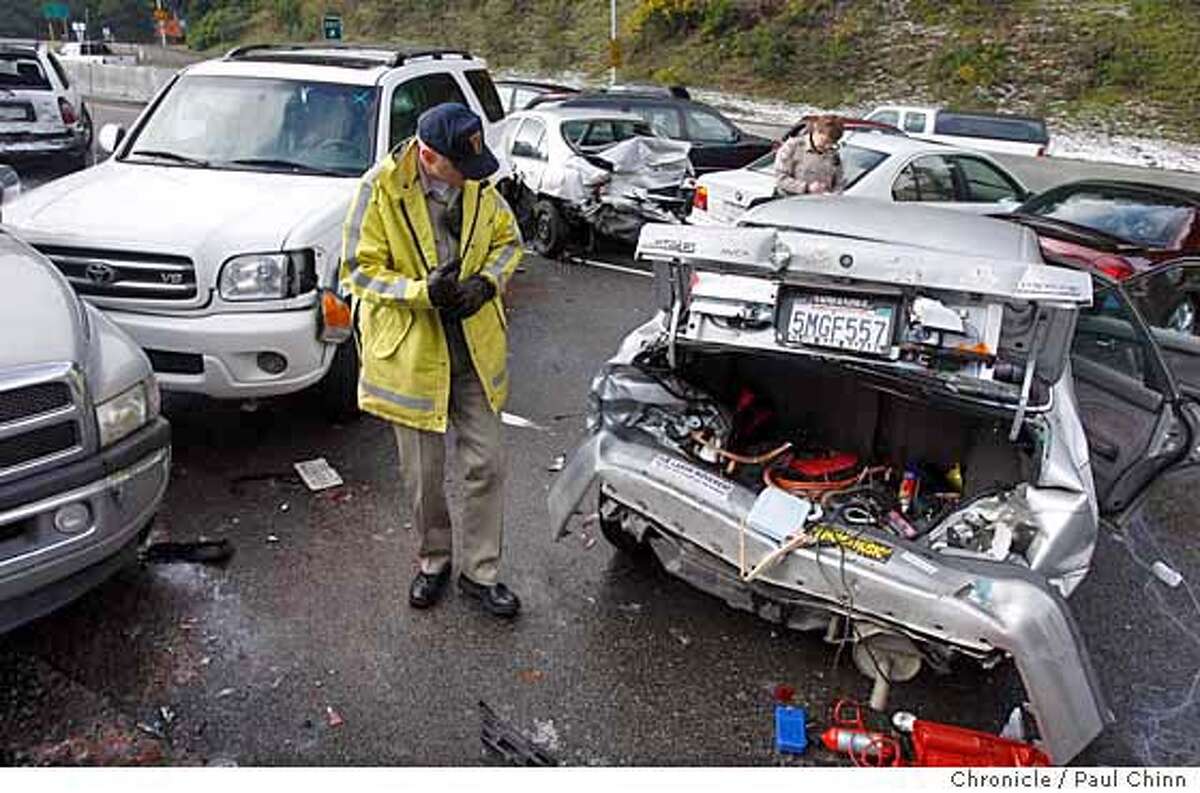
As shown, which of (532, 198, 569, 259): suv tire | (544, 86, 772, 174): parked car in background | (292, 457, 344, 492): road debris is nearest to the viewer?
(292, 457, 344, 492): road debris

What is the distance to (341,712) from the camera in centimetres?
297

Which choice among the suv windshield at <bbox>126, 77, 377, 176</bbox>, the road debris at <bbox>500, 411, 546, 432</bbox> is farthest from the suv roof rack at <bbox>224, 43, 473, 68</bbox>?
the road debris at <bbox>500, 411, 546, 432</bbox>

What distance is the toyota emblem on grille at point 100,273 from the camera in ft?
14.2

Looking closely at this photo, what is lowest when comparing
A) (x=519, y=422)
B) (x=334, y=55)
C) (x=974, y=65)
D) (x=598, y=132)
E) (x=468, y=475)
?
(x=519, y=422)

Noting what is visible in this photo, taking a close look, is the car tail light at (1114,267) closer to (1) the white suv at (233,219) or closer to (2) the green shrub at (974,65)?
(1) the white suv at (233,219)

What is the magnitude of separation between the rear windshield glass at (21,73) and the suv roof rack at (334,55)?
→ 675 cm

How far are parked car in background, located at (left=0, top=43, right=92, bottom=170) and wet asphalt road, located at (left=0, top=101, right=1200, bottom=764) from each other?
9089 millimetres

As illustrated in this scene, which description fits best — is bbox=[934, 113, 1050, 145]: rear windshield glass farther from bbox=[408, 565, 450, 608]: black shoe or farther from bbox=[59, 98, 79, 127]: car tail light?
bbox=[408, 565, 450, 608]: black shoe

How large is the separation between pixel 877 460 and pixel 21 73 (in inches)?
478

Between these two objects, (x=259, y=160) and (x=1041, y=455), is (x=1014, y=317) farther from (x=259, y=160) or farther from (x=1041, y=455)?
(x=259, y=160)

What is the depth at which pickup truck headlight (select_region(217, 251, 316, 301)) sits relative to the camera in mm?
4352

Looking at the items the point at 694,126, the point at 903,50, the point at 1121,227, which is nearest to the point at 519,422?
the point at 1121,227

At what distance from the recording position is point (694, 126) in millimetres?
12133

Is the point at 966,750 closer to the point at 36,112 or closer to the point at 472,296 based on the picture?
the point at 472,296
